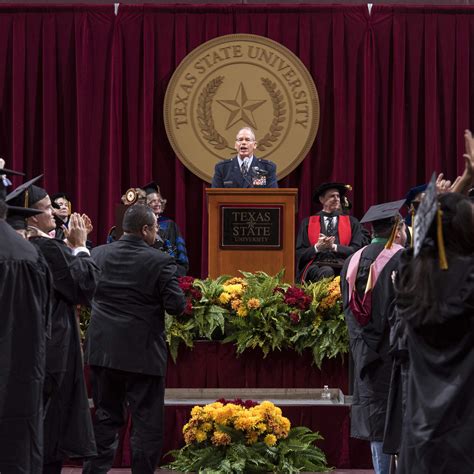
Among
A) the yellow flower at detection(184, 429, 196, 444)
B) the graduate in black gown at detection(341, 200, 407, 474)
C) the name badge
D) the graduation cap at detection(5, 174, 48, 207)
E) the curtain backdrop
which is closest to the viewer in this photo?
the graduation cap at detection(5, 174, 48, 207)

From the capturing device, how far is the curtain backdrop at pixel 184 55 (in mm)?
11633

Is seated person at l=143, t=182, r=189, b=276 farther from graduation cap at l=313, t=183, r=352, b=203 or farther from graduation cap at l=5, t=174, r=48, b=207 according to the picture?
graduation cap at l=5, t=174, r=48, b=207

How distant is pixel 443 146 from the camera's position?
464 inches

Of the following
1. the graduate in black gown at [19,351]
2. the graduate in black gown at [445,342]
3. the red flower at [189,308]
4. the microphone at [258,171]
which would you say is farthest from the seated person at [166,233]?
the graduate in black gown at [445,342]

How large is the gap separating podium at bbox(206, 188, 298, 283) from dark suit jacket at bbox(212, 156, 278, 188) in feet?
2.24

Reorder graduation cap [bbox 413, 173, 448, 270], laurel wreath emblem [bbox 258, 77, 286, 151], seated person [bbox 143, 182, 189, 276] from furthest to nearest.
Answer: laurel wreath emblem [bbox 258, 77, 286, 151], seated person [bbox 143, 182, 189, 276], graduation cap [bbox 413, 173, 448, 270]

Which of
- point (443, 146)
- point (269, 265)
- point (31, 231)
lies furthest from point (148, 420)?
point (443, 146)

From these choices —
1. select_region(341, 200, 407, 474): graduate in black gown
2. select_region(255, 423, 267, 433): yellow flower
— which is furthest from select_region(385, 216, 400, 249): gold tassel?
select_region(255, 423, 267, 433): yellow flower

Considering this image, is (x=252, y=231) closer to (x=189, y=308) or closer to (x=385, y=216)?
(x=189, y=308)

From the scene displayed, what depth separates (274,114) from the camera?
11.5 m

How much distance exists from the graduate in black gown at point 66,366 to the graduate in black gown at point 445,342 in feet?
7.13

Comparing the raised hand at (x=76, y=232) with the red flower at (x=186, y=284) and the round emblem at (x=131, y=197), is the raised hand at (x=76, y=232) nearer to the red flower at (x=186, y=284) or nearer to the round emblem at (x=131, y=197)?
the red flower at (x=186, y=284)

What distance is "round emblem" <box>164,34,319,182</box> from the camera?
453 inches

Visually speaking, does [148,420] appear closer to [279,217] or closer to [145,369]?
[145,369]
